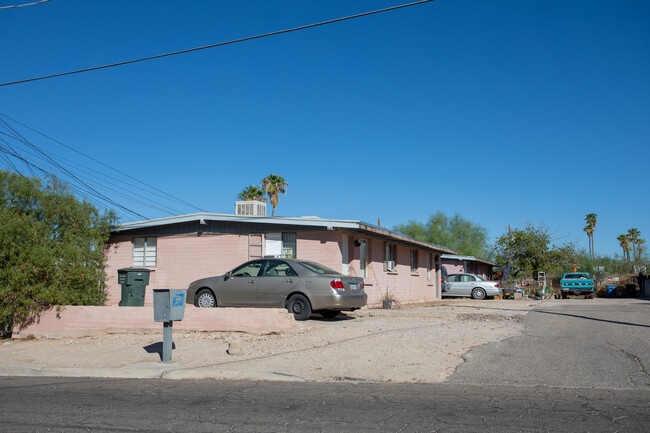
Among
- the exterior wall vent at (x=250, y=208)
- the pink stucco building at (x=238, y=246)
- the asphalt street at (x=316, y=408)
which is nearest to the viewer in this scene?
the asphalt street at (x=316, y=408)

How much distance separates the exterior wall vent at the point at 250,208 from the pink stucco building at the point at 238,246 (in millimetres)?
818

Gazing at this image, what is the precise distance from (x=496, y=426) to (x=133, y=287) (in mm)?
13657

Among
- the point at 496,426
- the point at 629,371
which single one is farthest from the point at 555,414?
the point at 629,371

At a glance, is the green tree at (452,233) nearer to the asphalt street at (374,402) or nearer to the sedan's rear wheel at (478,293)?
the sedan's rear wheel at (478,293)

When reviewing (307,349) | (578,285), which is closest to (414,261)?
(578,285)

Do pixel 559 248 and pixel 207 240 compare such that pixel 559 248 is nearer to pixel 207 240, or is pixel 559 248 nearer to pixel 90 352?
pixel 207 240

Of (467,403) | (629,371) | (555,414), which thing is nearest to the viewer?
(555,414)

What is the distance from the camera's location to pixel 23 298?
39.4ft

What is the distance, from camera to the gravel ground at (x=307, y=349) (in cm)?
791

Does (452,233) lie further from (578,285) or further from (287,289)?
(287,289)

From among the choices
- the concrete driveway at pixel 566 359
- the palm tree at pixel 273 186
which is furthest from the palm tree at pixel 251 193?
the concrete driveway at pixel 566 359

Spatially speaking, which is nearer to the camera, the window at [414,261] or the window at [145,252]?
the window at [145,252]

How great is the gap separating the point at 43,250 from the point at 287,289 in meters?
5.59

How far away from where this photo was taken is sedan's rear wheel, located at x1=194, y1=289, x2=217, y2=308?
1391cm
